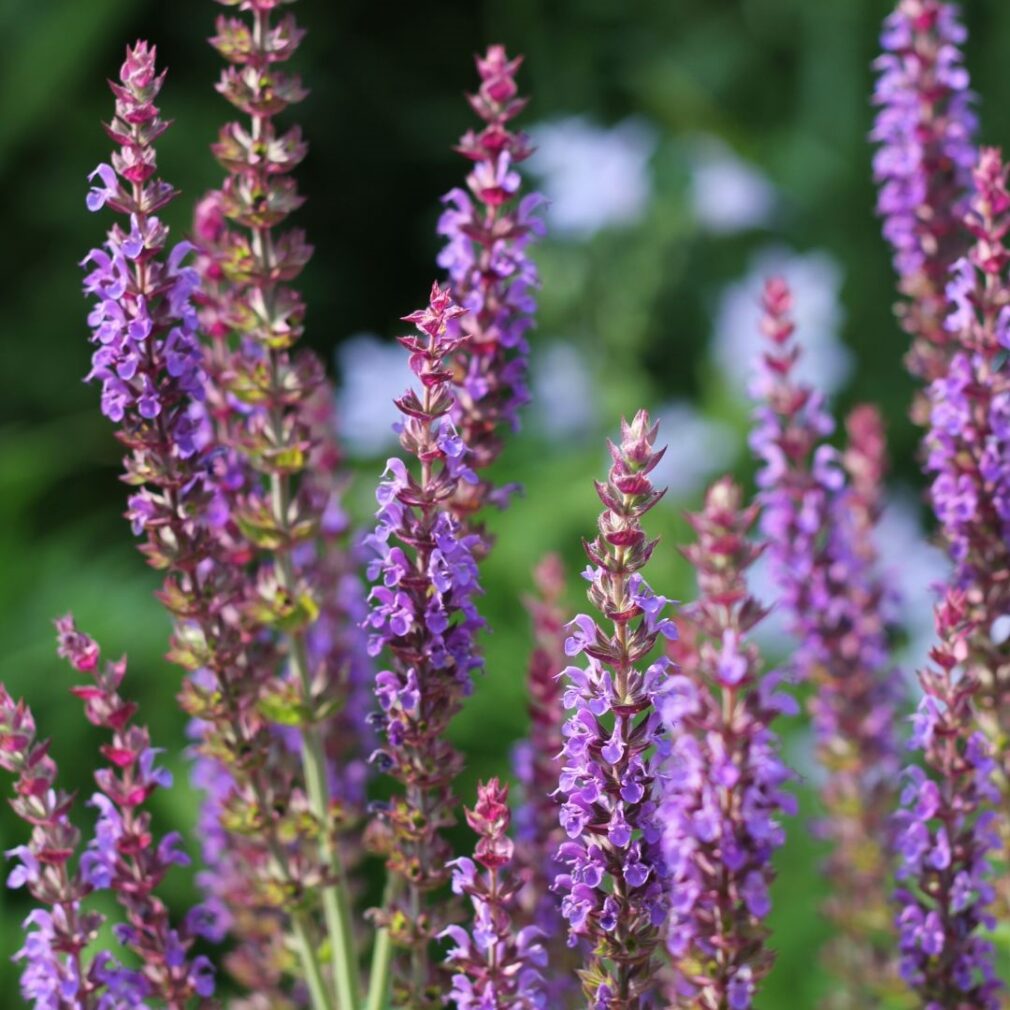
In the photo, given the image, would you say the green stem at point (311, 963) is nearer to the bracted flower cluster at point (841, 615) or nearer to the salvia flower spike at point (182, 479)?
the salvia flower spike at point (182, 479)

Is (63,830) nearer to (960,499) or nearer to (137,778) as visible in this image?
(137,778)

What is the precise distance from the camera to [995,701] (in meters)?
1.51

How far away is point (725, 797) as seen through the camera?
4.00 ft

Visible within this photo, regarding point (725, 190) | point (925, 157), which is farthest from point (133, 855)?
point (725, 190)

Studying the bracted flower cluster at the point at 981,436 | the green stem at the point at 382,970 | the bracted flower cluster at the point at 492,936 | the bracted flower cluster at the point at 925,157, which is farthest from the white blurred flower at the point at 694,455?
the bracted flower cluster at the point at 492,936

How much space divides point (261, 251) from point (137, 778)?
445 mm

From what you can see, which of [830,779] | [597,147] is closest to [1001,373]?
[830,779]

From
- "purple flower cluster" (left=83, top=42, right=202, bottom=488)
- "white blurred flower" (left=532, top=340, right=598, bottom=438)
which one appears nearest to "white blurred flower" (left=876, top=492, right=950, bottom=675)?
"white blurred flower" (left=532, top=340, right=598, bottom=438)

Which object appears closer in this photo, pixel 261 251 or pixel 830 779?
pixel 261 251

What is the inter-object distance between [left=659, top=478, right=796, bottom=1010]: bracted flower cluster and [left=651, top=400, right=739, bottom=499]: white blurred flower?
10.2 feet

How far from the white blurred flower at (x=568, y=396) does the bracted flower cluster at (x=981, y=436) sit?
3.17m

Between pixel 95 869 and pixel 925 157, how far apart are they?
1039 millimetres

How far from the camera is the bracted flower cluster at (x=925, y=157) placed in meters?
1.62

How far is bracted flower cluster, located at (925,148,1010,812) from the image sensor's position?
1408 millimetres
